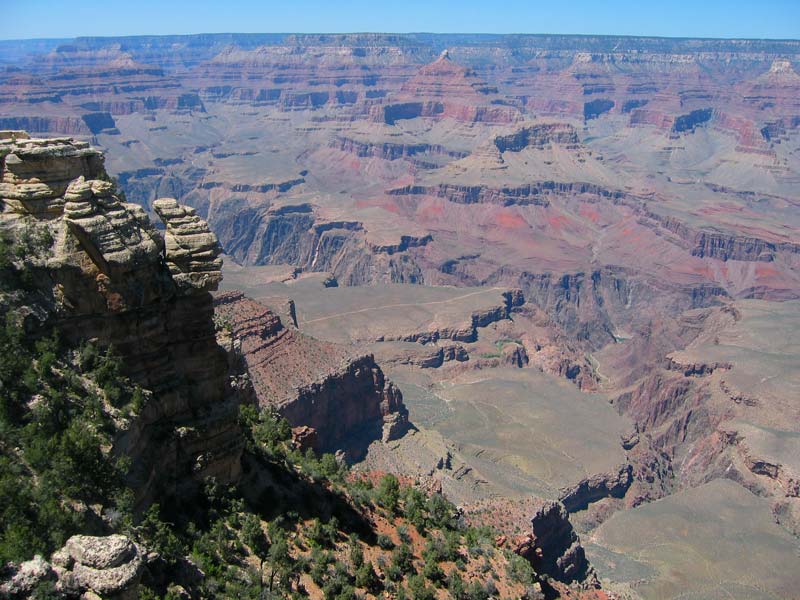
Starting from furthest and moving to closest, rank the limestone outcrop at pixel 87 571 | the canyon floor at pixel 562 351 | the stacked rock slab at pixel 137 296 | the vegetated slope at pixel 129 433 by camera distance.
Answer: the canyon floor at pixel 562 351
the stacked rock slab at pixel 137 296
the vegetated slope at pixel 129 433
the limestone outcrop at pixel 87 571

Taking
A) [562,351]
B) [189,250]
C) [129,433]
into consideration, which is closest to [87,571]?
[129,433]

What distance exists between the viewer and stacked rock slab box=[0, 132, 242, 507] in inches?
758

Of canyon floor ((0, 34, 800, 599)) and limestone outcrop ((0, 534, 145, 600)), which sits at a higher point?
limestone outcrop ((0, 534, 145, 600))

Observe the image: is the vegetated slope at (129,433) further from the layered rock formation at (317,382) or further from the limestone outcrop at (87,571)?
the layered rock formation at (317,382)

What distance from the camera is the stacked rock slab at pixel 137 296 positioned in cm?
1925

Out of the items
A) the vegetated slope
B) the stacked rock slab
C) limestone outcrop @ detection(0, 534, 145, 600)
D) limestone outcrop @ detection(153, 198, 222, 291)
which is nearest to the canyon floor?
limestone outcrop @ detection(153, 198, 222, 291)

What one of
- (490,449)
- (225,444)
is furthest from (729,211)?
(225,444)

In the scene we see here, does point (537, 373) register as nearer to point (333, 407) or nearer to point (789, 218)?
point (333, 407)

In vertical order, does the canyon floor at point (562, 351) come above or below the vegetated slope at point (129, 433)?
below

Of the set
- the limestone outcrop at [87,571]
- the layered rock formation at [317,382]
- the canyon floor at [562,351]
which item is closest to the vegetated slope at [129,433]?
the limestone outcrop at [87,571]

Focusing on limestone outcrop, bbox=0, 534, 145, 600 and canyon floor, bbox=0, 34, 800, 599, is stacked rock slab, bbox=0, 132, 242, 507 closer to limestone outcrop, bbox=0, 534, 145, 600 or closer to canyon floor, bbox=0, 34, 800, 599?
canyon floor, bbox=0, 34, 800, 599

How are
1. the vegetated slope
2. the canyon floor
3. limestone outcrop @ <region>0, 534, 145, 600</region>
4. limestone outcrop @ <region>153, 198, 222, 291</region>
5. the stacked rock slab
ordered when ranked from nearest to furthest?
limestone outcrop @ <region>0, 534, 145, 600</region>
the vegetated slope
the stacked rock slab
limestone outcrop @ <region>153, 198, 222, 291</region>
the canyon floor

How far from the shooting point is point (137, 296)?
66.3ft

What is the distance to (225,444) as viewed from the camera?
23156 millimetres
